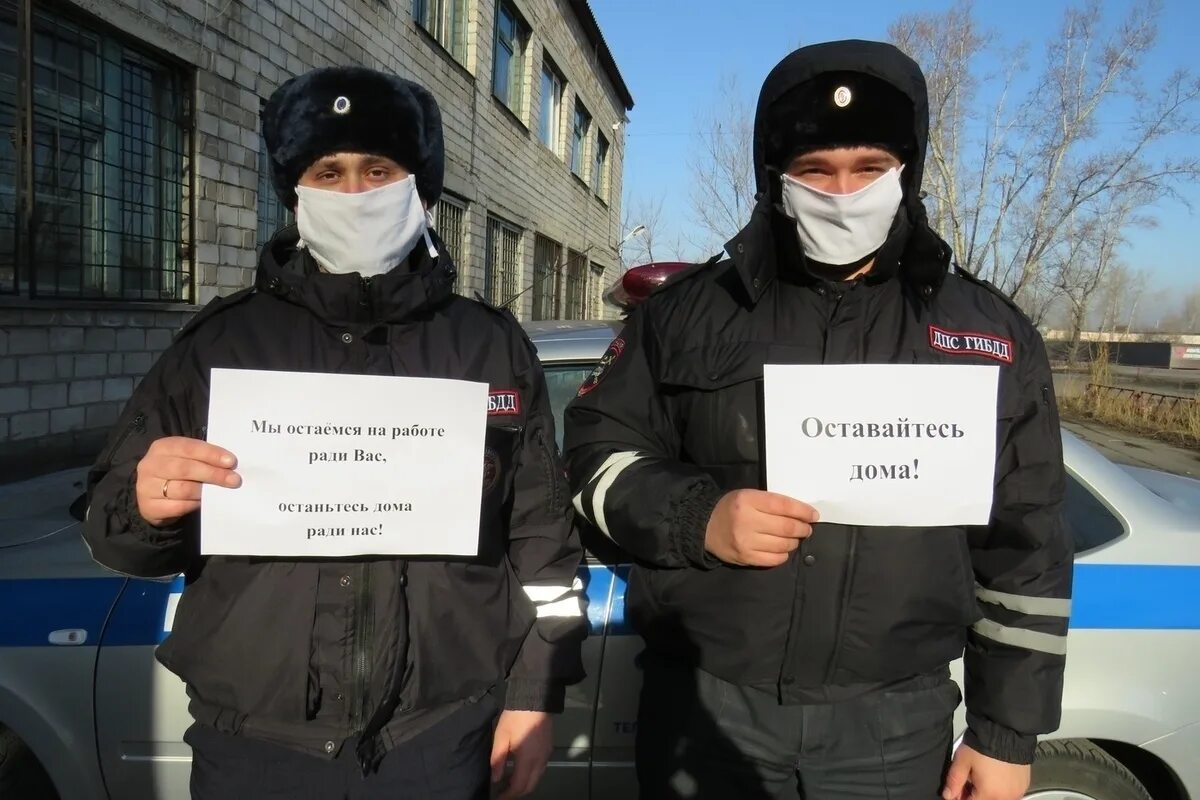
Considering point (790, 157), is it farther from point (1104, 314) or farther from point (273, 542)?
point (1104, 314)

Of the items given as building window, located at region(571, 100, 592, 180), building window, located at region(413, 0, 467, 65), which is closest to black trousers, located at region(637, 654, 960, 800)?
building window, located at region(413, 0, 467, 65)

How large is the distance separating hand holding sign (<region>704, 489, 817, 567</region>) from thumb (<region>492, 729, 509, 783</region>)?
1.82 ft

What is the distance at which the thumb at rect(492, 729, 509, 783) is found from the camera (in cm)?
149

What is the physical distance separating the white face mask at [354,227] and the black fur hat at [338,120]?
0.06m

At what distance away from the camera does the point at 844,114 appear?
142 cm

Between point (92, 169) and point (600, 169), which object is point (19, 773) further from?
point (600, 169)

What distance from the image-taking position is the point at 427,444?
135 centimetres

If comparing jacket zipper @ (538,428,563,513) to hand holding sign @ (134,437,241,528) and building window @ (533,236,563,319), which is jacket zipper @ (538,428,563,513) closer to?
hand holding sign @ (134,437,241,528)

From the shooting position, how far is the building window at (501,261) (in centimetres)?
1252

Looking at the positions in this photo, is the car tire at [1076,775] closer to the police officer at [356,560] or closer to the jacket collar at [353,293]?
the police officer at [356,560]

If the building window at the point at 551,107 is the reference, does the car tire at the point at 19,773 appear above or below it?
below

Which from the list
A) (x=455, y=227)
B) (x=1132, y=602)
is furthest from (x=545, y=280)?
(x=1132, y=602)

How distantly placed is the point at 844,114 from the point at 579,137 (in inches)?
735

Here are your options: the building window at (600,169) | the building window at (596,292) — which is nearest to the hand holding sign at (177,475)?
the building window at (600,169)
